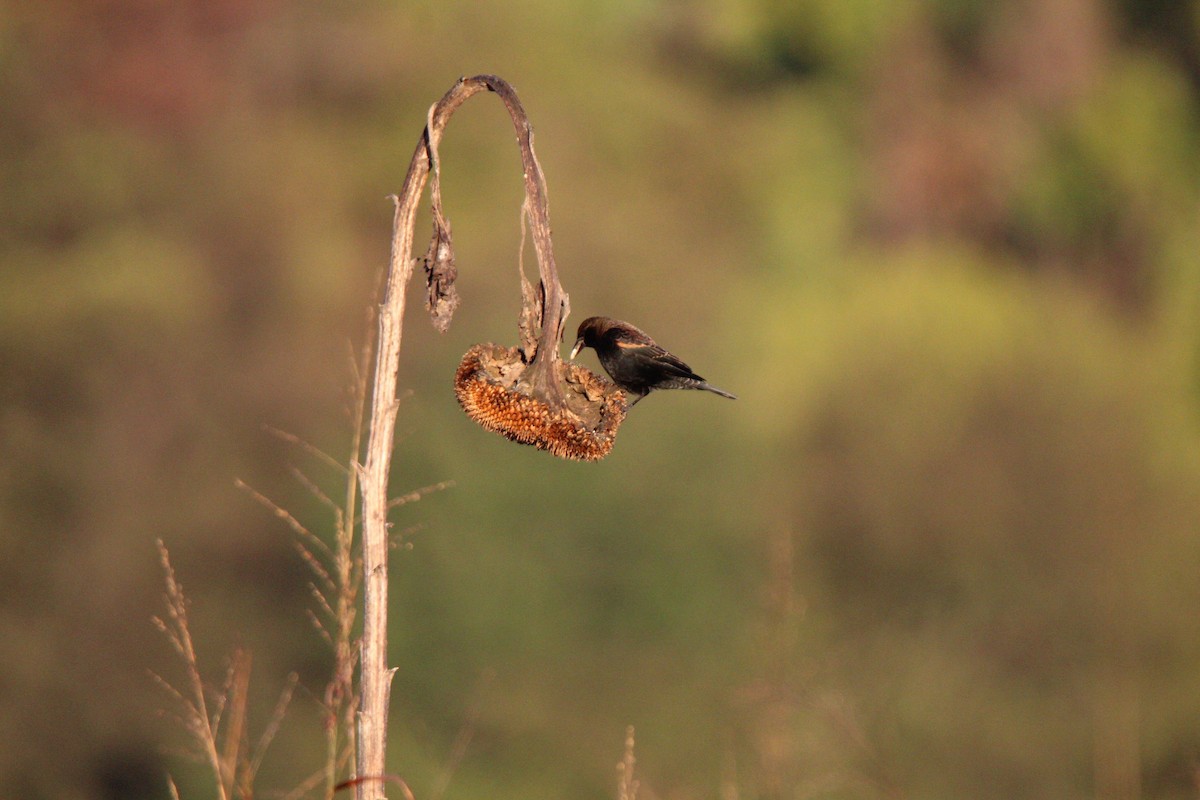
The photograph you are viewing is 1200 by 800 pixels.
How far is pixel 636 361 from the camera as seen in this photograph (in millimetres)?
2643

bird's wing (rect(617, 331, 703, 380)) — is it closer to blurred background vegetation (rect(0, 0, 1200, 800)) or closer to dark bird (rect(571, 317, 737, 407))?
dark bird (rect(571, 317, 737, 407))

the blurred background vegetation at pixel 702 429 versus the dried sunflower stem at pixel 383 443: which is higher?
the blurred background vegetation at pixel 702 429

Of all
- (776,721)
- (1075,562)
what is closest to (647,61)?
(1075,562)

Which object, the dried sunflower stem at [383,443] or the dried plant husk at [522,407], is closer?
the dried sunflower stem at [383,443]

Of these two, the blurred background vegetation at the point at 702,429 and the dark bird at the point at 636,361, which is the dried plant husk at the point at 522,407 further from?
the blurred background vegetation at the point at 702,429

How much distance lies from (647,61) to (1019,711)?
6.86 meters

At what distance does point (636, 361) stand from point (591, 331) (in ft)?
1.00

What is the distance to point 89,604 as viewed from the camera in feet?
28.2

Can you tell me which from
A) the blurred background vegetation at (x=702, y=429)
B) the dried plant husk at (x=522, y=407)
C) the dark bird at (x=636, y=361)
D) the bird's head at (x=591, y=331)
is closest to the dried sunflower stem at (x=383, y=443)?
the dried plant husk at (x=522, y=407)

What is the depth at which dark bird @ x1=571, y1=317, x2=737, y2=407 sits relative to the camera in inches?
104

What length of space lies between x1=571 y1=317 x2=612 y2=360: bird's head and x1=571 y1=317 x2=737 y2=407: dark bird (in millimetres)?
17

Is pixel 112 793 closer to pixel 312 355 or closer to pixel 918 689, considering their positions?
pixel 312 355

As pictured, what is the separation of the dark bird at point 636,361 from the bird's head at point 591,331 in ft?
0.06

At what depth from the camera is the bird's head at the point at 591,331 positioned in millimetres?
2838
